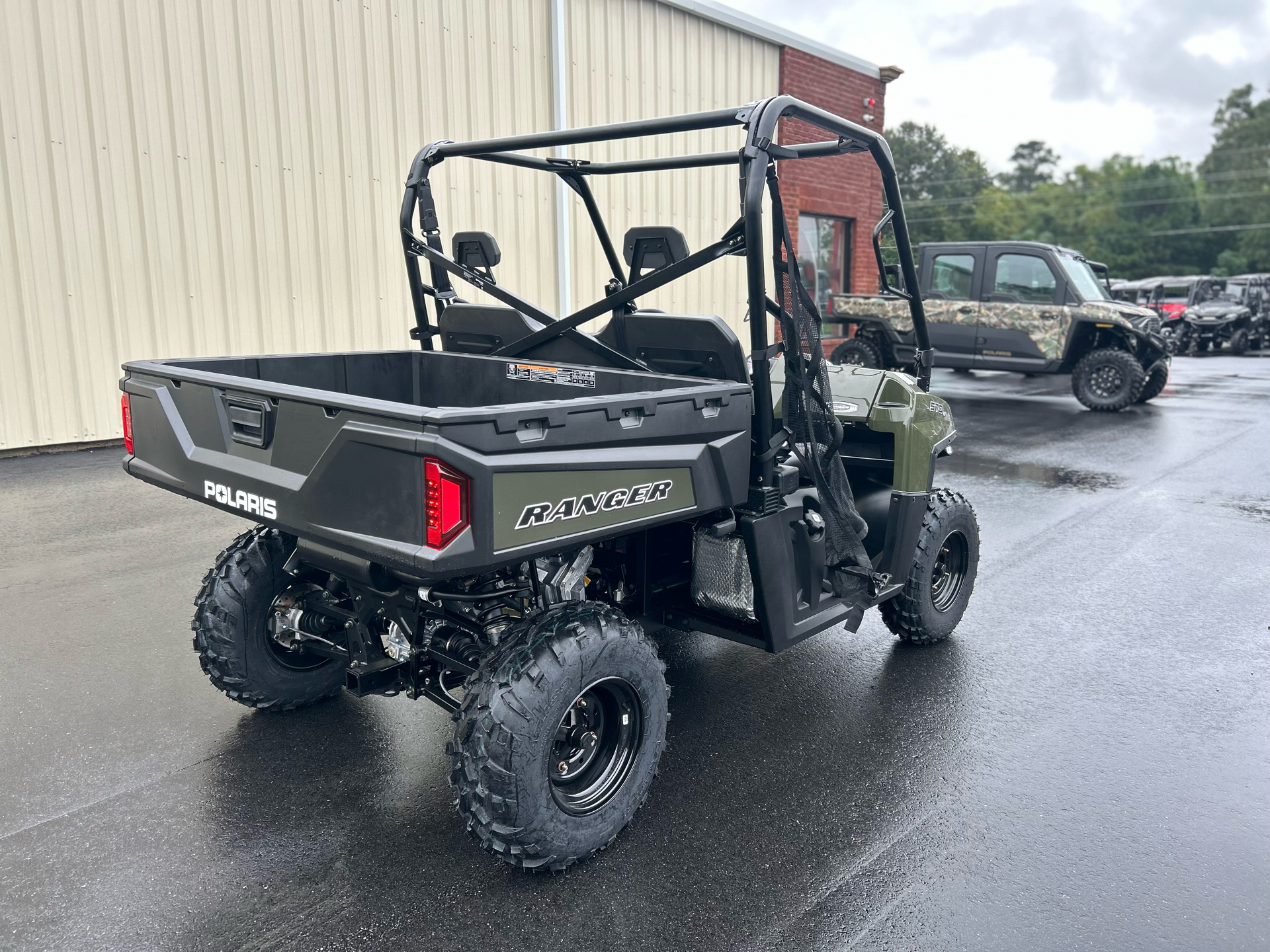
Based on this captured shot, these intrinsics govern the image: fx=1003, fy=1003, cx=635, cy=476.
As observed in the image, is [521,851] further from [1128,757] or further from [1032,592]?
[1032,592]

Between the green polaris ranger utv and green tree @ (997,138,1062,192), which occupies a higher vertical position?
green tree @ (997,138,1062,192)

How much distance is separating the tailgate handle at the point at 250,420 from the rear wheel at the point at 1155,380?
1294cm

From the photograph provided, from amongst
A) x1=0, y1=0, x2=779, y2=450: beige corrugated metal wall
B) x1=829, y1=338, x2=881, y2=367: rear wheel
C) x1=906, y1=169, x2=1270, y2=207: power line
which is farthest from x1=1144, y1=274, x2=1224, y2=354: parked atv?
x1=906, y1=169, x2=1270, y2=207: power line

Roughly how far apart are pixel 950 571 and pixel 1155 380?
1051 cm

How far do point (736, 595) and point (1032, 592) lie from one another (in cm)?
273

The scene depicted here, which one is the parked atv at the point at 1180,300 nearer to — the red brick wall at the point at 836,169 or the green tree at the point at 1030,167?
the red brick wall at the point at 836,169

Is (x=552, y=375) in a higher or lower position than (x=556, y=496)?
higher

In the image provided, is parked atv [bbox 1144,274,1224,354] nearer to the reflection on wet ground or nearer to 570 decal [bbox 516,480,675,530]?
the reflection on wet ground

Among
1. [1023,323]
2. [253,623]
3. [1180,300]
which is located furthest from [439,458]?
[1180,300]

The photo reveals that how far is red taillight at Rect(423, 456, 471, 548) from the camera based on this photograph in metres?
2.36

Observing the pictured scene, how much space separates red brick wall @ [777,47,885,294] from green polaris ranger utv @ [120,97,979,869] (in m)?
11.6

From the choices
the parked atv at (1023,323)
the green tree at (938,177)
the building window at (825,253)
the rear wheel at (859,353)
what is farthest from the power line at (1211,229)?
the rear wheel at (859,353)

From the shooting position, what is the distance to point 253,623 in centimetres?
355

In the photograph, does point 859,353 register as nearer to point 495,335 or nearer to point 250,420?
point 495,335
